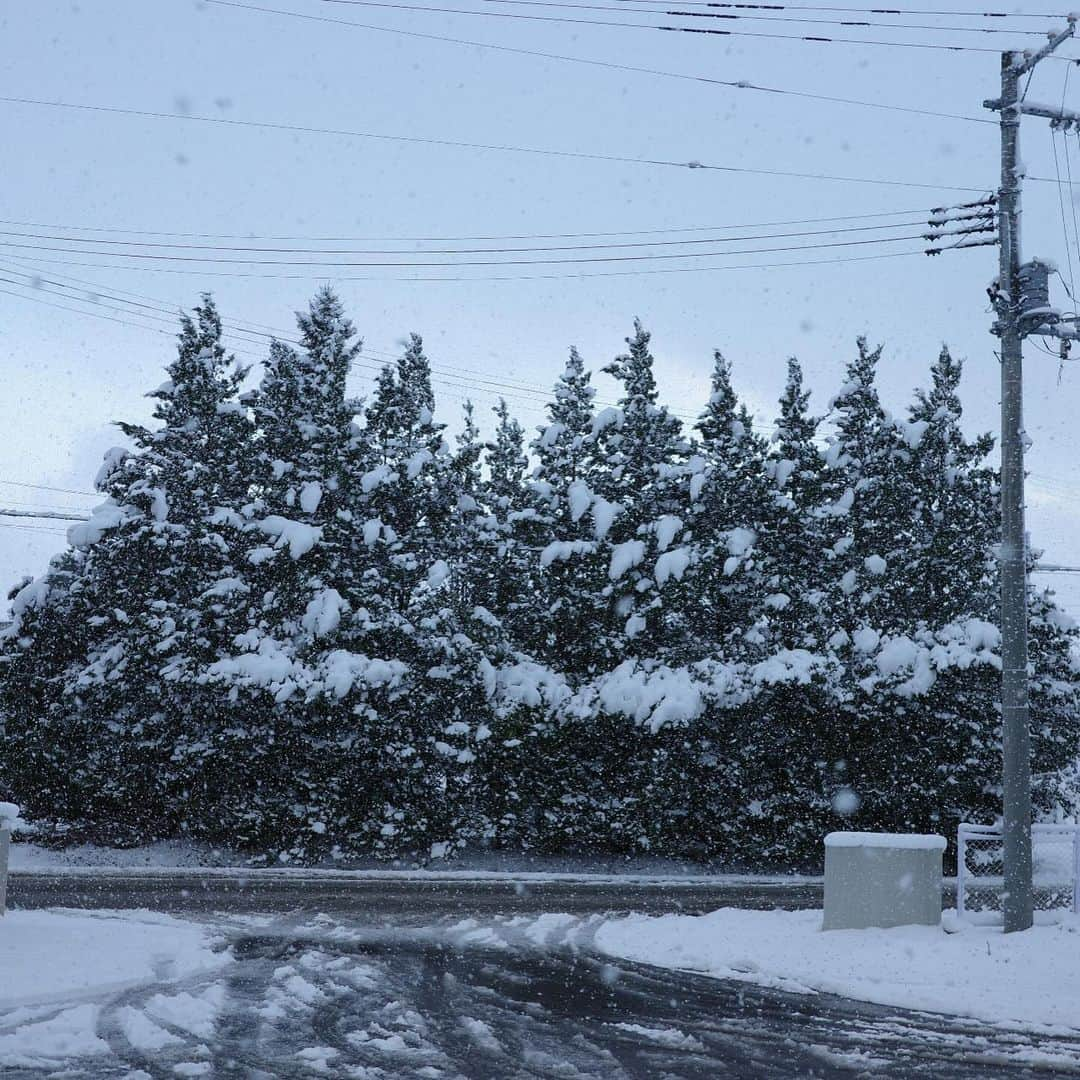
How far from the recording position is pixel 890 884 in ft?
51.0

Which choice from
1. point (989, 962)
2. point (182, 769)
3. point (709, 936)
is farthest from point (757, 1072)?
point (182, 769)

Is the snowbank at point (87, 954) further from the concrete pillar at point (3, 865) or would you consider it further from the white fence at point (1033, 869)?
the white fence at point (1033, 869)

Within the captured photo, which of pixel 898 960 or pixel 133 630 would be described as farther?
pixel 133 630

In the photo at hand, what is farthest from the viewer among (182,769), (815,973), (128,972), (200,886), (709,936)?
(182,769)

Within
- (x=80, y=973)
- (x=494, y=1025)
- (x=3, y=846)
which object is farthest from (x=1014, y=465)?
(x=3, y=846)

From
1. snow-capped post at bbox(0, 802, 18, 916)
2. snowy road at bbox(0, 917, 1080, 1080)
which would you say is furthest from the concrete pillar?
snowy road at bbox(0, 917, 1080, 1080)

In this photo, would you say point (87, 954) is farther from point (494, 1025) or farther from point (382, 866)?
point (382, 866)

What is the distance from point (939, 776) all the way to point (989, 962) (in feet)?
51.3

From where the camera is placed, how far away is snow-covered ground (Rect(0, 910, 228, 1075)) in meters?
8.95

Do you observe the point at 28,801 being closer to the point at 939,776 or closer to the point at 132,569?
the point at 132,569

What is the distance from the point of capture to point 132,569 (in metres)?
28.0

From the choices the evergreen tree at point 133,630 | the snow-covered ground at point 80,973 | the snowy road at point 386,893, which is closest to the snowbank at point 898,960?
the snowy road at point 386,893

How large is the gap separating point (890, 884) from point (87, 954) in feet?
31.2

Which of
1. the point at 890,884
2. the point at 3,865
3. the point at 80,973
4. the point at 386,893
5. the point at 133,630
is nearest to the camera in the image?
the point at 80,973
